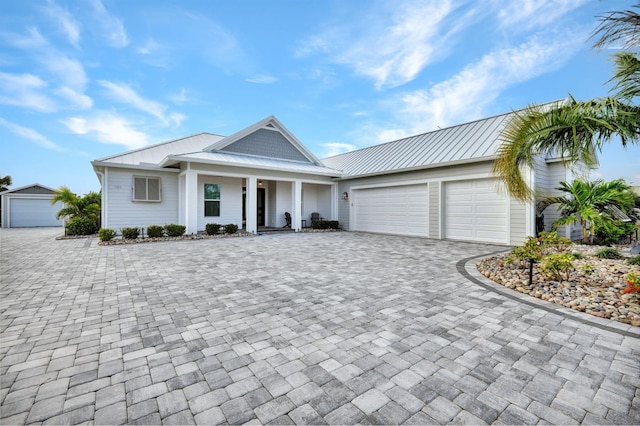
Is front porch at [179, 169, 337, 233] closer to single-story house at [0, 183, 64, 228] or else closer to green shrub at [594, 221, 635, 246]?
green shrub at [594, 221, 635, 246]

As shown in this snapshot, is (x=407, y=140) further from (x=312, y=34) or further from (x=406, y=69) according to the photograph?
(x=312, y=34)

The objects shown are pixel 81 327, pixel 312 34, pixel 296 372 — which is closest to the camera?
pixel 296 372

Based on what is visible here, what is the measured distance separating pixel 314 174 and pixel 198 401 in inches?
501

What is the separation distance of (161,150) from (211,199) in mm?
Answer: 3698

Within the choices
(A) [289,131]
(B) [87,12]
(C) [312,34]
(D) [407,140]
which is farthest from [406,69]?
(B) [87,12]

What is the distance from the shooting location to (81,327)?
3.15 meters

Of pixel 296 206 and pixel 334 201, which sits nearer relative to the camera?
pixel 296 206

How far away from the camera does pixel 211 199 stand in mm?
13391

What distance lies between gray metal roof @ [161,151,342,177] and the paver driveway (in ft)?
22.5

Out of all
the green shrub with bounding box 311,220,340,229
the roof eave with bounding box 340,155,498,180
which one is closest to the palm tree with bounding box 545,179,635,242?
the roof eave with bounding box 340,155,498,180

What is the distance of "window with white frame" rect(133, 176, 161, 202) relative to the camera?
1210 cm

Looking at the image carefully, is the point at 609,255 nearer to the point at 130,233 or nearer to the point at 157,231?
the point at 157,231

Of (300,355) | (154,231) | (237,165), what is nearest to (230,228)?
(237,165)

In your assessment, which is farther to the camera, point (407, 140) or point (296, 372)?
point (407, 140)
